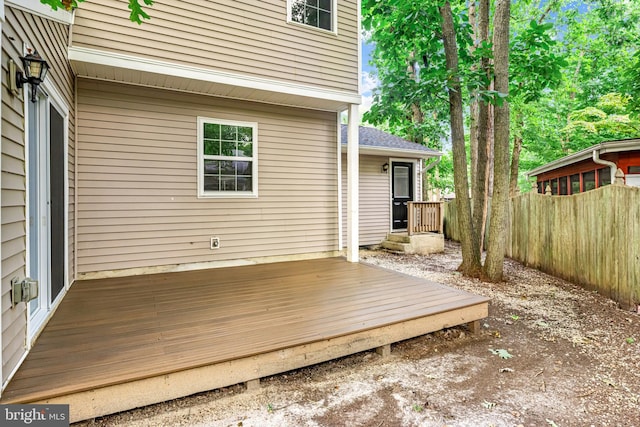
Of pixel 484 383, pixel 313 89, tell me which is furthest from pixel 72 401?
pixel 313 89

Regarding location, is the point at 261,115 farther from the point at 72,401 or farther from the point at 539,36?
the point at 539,36

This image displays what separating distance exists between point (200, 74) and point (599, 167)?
9656mm

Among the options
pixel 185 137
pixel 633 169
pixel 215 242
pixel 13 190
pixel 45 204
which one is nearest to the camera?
pixel 13 190

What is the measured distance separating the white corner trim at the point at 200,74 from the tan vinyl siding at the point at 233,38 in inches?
4.0

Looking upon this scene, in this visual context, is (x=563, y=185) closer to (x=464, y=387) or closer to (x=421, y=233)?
(x=421, y=233)

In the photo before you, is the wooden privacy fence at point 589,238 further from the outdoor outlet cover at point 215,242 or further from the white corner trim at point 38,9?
the white corner trim at point 38,9

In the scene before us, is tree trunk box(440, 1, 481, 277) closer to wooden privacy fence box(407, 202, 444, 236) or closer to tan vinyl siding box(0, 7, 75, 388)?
wooden privacy fence box(407, 202, 444, 236)

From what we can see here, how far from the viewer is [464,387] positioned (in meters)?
2.52

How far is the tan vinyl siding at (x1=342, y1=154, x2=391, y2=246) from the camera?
8859 millimetres

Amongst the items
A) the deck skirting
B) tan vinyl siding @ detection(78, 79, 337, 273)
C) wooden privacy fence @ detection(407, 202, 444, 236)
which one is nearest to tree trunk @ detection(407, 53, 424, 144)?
wooden privacy fence @ detection(407, 202, 444, 236)

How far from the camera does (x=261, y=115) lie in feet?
17.6

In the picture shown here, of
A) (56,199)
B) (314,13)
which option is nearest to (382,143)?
(314,13)

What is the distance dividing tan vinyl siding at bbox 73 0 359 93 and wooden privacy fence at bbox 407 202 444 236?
4.22 meters

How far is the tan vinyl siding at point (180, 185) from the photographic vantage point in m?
4.29
